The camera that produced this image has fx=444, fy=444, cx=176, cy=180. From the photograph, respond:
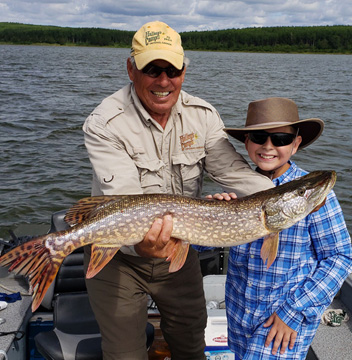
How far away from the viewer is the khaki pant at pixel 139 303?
277cm

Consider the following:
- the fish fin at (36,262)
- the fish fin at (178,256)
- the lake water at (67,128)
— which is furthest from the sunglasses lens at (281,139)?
the lake water at (67,128)

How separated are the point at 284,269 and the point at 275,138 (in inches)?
28.9

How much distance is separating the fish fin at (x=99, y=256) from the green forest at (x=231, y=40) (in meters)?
90.0

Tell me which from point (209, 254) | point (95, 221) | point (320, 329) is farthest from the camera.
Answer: point (209, 254)

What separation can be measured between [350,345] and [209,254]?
5.04 feet

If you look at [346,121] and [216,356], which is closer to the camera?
[216,356]

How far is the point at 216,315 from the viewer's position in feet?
11.9

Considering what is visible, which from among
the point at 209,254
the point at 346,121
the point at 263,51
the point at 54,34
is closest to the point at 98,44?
the point at 54,34

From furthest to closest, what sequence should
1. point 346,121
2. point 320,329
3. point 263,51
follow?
point 263,51, point 346,121, point 320,329

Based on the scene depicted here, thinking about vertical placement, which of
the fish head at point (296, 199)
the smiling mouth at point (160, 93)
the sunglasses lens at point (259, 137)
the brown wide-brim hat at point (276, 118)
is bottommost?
the fish head at point (296, 199)

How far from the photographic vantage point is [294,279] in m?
2.44

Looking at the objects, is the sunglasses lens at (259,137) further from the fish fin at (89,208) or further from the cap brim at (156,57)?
the fish fin at (89,208)

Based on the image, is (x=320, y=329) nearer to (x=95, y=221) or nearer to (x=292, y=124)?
(x=292, y=124)

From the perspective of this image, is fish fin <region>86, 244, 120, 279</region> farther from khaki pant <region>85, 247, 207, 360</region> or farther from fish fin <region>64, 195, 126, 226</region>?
khaki pant <region>85, 247, 207, 360</region>
